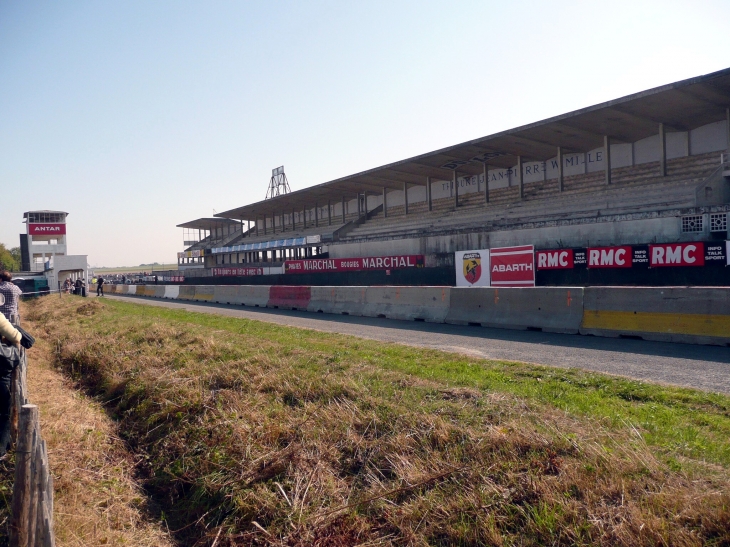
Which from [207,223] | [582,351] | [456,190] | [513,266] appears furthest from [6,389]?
[207,223]

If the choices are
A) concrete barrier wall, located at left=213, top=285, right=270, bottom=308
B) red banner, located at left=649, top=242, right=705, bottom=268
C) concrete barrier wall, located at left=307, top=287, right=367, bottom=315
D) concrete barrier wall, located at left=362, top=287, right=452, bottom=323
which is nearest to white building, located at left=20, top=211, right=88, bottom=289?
concrete barrier wall, located at left=213, top=285, right=270, bottom=308

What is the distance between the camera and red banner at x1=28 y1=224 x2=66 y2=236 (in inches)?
1909

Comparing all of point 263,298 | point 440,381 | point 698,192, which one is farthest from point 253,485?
A: point 263,298

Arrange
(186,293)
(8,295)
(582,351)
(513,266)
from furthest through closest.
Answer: (186,293) → (513,266) → (582,351) → (8,295)

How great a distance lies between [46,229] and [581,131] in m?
45.3

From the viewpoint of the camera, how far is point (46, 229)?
4919 cm

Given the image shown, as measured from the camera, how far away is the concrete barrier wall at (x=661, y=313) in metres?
10.4

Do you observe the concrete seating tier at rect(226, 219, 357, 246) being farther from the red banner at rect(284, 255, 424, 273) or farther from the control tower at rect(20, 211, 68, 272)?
the control tower at rect(20, 211, 68, 272)

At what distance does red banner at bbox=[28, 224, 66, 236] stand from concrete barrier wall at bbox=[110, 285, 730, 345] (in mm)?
38684

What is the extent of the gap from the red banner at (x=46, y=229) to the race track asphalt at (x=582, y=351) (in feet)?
142

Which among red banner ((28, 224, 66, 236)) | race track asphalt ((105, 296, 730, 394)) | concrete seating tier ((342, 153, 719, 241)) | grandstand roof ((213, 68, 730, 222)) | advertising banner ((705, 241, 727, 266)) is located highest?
grandstand roof ((213, 68, 730, 222))

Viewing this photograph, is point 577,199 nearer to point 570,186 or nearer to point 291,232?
point 570,186

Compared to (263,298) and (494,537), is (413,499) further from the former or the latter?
(263,298)

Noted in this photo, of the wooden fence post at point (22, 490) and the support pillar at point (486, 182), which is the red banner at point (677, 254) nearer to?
the wooden fence post at point (22, 490)
